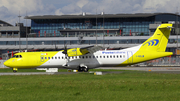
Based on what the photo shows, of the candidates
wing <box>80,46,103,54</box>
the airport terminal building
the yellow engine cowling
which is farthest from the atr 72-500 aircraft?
the airport terminal building

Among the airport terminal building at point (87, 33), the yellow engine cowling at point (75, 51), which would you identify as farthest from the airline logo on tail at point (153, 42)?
the airport terminal building at point (87, 33)

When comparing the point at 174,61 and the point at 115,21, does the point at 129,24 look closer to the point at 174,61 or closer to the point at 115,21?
the point at 115,21

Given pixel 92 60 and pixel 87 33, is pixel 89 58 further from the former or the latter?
pixel 87 33

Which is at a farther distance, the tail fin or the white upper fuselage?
the tail fin

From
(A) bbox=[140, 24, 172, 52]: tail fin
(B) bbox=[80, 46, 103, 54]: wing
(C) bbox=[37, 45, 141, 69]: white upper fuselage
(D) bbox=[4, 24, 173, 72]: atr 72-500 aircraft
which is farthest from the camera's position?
(A) bbox=[140, 24, 172, 52]: tail fin

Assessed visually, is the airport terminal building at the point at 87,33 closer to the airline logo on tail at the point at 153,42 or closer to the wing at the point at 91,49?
the airline logo on tail at the point at 153,42

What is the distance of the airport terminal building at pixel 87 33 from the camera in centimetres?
6762

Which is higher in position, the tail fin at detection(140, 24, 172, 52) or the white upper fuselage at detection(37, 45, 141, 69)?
the tail fin at detection(140, 24, 172, 52)

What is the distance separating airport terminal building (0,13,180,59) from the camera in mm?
67625

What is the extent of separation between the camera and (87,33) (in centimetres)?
7594

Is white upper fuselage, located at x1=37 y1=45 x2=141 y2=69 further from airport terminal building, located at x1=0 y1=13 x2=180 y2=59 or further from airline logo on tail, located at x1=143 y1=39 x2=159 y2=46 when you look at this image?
airport terminal building, located at x1=0 y1=13 x2=180 y2=59

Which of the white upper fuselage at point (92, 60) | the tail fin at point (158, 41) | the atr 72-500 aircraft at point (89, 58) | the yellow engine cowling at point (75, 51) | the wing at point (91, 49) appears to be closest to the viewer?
the wing at point (91, 49)

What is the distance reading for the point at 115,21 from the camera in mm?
88062

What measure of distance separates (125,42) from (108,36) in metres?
5.39
